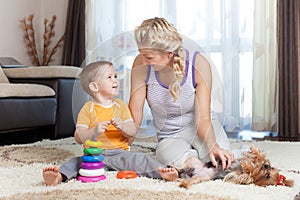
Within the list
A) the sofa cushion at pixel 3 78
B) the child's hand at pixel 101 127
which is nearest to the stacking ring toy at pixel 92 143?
the child's hand at pixel 101 127

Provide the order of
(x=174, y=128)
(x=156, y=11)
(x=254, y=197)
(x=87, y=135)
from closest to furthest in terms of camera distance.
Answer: (x=254, y=197)
(x=87, y=135)
(x=174, y=128)
(x=156, y=11)

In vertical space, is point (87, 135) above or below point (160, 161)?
above

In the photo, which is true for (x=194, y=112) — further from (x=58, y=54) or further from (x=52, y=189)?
(x=58, y=54)

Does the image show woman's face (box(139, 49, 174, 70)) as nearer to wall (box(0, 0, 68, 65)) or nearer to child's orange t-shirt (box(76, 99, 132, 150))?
child's orange t-shirt (box(76, 99, 132, 150))

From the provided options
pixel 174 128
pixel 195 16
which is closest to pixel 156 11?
pixel 195 16

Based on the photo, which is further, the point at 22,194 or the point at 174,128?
the point at 174,128

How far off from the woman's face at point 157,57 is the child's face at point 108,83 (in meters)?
0.12

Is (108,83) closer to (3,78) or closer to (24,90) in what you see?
(24,90)

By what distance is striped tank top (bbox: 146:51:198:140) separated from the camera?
1.69 m

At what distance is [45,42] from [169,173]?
3.25 m

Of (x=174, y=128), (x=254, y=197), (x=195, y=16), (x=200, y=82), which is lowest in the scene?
(x=254, y=197)

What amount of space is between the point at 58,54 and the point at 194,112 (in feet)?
10.1

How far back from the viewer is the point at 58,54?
4609mm

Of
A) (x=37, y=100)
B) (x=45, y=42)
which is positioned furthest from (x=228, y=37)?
(x=45, y=42)
